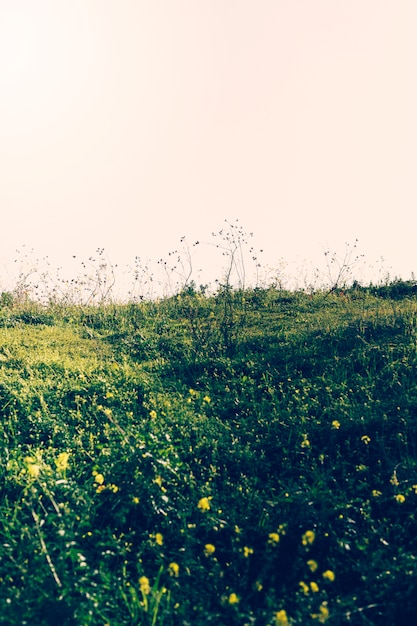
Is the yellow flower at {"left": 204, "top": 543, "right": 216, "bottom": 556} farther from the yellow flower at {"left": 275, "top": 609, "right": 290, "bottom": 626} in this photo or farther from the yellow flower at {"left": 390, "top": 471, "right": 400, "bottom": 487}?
the yellow flower at {"left": 390, "top": 471, "right": 400, "bottom": 487}

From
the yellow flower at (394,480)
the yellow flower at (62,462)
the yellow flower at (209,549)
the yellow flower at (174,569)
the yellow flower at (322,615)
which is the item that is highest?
the yellow flower at (62,462)

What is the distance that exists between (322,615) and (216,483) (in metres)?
1.54

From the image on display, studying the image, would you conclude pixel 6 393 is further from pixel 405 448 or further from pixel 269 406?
pixel 405 448

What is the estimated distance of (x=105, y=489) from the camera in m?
4.34

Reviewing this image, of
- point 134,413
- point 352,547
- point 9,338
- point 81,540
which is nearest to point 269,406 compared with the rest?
point 134,413

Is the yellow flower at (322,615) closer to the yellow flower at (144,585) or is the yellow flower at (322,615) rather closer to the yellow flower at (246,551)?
the yellow flower at (246,551)

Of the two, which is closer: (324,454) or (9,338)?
(324,454)

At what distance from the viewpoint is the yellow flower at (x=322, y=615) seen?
3.07m

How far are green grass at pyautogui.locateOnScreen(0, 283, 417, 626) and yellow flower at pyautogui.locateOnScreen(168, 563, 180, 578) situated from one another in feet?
0.11

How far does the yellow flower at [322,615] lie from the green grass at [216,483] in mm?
36

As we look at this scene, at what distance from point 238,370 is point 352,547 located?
3.17m

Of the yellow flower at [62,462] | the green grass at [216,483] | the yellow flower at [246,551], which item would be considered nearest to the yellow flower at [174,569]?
the green grass at [216,483]

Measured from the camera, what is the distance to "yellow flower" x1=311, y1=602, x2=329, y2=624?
3.07 metres

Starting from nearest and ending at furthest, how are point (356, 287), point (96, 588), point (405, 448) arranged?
Answer: point (96, 588)
point (405, 448)
point (356, 287)
